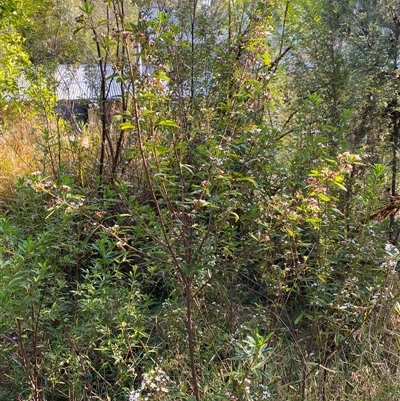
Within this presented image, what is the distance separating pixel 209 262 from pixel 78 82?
3.54m

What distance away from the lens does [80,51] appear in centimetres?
489

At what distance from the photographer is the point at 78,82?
5070 mm

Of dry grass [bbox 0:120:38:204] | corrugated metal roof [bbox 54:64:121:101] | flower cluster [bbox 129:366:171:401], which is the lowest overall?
flower cluster [bbox 129:366:171:401]

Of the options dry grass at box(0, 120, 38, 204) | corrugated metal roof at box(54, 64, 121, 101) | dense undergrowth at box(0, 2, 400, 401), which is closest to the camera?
dense undergrowth at box(0, 2, 400, 401)

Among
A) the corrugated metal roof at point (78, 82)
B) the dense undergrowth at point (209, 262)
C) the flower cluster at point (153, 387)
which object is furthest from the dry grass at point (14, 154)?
the flower cluster at point (153, 387)

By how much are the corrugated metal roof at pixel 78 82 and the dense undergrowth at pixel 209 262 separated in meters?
1.85

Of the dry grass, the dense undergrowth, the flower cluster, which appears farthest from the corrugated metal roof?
the flower cluster

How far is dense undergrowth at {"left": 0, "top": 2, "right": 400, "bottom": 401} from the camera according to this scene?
192 centimetres

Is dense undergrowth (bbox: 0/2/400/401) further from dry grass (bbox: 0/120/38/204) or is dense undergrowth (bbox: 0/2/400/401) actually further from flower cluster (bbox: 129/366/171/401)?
dry grass (bbox: 0/120/38/204)

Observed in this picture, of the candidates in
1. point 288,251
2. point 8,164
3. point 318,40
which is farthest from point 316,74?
point 8,164

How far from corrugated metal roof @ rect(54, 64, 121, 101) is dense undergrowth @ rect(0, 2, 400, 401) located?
72.9 inches

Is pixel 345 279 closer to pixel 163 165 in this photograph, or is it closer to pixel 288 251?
pixel 288 251

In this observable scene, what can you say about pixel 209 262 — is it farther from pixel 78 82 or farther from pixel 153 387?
pixel 78 82

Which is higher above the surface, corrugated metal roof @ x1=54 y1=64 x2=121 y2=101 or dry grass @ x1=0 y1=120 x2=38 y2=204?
corrugated metal roof @ x1=54 y1=64 x2=121 y2=101
